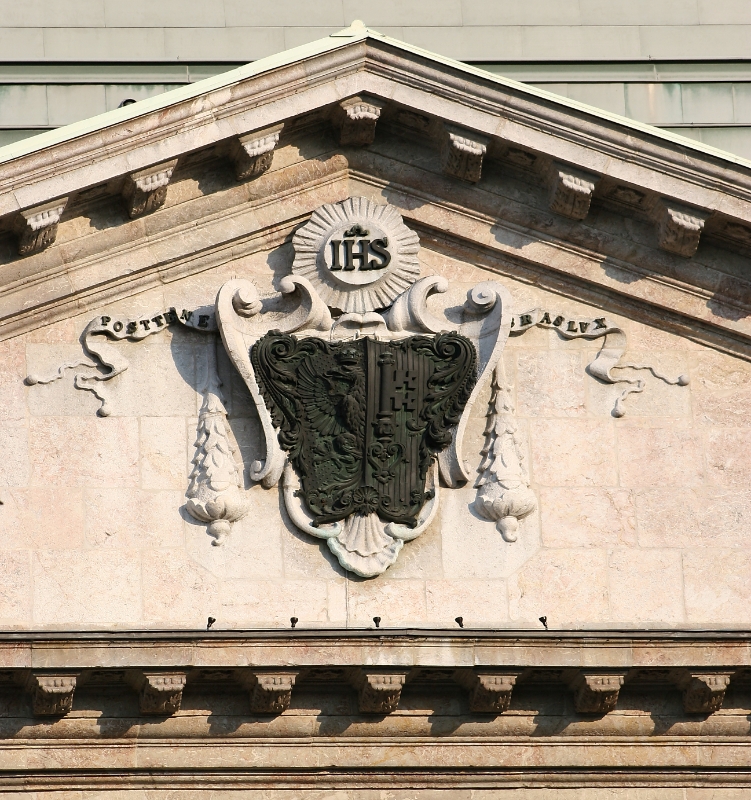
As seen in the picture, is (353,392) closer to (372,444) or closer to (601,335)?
(372,444)

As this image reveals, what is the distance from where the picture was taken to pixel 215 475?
1741 cm

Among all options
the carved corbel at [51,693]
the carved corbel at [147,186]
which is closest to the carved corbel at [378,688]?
the carved corbel at [51,693]

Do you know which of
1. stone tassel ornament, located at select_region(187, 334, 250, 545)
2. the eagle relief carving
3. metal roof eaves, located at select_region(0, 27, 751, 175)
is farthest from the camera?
the eagle relief carving

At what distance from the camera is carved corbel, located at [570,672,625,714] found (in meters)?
16.8

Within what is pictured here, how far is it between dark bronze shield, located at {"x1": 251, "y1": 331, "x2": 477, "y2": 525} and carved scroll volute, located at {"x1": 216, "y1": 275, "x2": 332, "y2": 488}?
9 centimetres

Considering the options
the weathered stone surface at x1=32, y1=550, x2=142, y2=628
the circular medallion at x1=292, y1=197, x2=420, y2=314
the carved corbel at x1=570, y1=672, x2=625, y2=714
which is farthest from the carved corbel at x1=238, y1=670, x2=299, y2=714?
the circular medallion at x1=292, y1=197, x2=420, y2=314

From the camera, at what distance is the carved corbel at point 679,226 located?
1792 centimetres

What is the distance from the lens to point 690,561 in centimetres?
1775

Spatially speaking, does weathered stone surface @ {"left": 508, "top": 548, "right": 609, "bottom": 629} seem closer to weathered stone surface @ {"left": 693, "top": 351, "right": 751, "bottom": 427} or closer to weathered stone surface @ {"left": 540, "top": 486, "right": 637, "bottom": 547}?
weathered stone surface @ {"left": 540, "top": 486, "right": 637, "bottom": 547}

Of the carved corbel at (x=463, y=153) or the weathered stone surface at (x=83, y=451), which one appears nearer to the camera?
the weathered stone surface at (x=83, y=451)

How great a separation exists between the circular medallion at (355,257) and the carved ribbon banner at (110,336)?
0.92 meters

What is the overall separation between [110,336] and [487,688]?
4159 millimetres

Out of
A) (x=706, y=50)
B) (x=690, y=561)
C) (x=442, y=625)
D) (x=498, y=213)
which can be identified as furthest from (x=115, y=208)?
(x=706, y=50)

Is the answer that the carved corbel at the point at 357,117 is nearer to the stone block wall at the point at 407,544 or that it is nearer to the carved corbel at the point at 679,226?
the stone block wall at the point at 407,544
